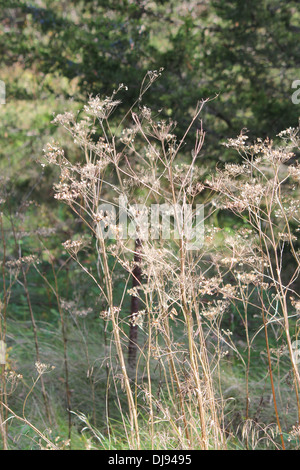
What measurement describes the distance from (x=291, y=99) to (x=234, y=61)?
60cm

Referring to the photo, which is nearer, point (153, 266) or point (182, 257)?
point (182, 257)

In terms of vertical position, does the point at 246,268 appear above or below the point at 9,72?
below

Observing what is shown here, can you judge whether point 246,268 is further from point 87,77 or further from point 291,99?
point 87,77

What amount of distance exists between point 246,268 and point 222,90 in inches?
61.8

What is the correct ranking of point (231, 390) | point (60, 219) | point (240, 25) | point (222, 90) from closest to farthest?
point (231, 390)
point (222, 90)
point (240, 25)
point (60, 219)

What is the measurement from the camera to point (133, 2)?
15.3 ft

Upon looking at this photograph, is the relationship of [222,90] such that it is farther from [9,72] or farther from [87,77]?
[9,72]

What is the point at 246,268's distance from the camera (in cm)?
464
